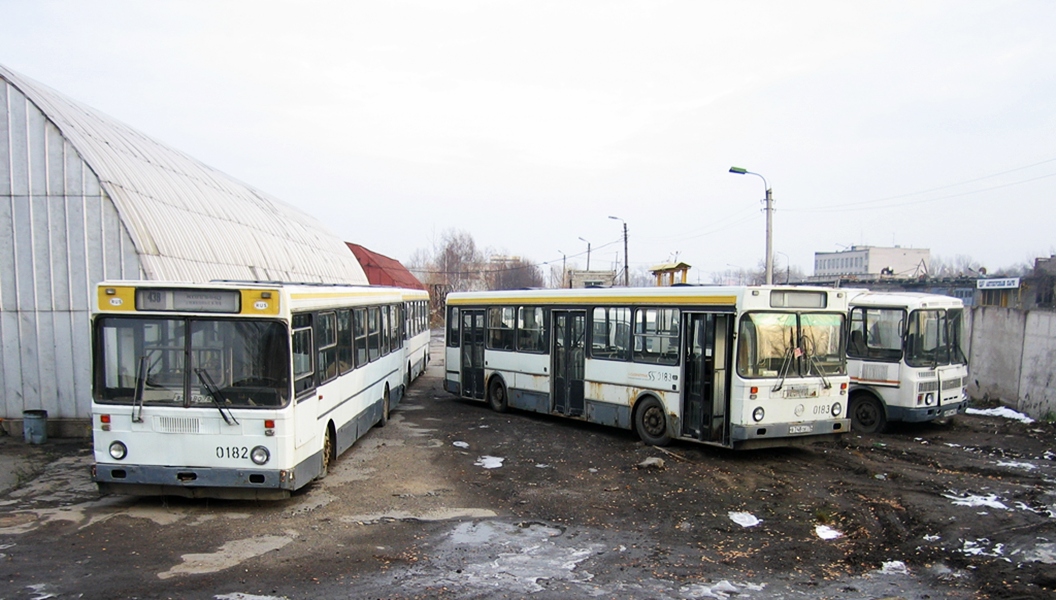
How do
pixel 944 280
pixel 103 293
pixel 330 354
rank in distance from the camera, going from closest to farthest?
pixel 103 293 < pixel 330 354 < pixel 944 280

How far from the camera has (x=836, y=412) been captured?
1184cm

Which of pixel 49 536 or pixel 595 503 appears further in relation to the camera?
pixel 595 503

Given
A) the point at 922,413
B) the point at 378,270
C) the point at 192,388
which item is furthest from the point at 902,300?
the point at 378,270

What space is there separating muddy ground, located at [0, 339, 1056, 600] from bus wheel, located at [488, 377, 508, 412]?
421cm

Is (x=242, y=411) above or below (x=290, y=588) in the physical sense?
above

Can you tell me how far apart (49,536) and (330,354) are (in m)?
3.97

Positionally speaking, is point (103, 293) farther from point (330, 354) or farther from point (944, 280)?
point (944, 280)

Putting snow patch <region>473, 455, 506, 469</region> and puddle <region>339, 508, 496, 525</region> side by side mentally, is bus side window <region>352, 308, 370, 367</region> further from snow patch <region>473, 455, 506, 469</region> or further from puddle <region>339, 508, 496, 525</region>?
puddle <region>339, 508, 496, 525</region>

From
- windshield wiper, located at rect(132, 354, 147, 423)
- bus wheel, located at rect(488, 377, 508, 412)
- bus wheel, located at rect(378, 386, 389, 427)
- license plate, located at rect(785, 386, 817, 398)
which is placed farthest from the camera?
bus wheel, located at rect(488, 377, 508, 412)

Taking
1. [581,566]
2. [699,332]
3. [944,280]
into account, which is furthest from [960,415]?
[944,280]

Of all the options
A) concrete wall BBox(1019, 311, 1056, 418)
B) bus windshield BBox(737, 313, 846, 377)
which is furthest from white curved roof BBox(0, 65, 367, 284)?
concrete wall BBox(1019, 311, 1056, 418)

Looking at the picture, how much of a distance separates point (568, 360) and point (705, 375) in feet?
12.0

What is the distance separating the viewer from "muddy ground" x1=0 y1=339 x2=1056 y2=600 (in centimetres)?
659

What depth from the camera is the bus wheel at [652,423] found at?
12.8 metres
